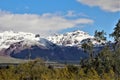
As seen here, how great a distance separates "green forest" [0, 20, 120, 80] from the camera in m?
93.4

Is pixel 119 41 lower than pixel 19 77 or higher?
higher

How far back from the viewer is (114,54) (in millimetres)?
144250

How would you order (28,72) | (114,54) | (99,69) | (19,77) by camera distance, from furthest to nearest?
(114,54)
(99,69)
(28,72)
(19,77)

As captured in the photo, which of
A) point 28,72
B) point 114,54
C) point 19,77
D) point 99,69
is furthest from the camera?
point 114,54

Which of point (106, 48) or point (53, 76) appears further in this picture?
point (106, 48)

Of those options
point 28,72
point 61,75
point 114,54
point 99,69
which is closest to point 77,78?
point 61,75

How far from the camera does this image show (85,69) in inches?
5012

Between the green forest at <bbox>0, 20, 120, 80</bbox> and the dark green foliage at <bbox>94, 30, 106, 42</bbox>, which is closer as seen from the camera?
the green forest at <bbox>0, 20, 120, 80</bbox>

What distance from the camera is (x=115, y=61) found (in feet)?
461

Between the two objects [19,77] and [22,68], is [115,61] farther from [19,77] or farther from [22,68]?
[19,77]

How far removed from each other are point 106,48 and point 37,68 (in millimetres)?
44577

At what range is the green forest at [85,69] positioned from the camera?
306 ft

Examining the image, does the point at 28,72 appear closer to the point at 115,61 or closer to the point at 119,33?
the point at 115,61

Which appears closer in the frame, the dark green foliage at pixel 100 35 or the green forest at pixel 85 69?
the green forest at pixel 85 69
